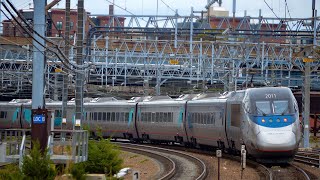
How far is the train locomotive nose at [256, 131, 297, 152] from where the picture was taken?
86.1 feet

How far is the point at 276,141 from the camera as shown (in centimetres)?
2630

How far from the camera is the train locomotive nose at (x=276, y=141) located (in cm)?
2623

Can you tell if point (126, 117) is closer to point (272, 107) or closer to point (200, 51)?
point (200, 51)

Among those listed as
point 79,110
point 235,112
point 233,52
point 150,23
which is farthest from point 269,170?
point 233,52

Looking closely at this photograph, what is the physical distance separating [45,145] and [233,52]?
33.9 metres

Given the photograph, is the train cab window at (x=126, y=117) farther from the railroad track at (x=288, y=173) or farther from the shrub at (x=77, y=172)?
the shrub at (x=77, y=172)

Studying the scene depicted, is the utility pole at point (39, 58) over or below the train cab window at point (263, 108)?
over

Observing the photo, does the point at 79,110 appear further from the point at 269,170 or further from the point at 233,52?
the point at 233,52

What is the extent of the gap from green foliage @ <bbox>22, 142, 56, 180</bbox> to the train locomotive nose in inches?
453

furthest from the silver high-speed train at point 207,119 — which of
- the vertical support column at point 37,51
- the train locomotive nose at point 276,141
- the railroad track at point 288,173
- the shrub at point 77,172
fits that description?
the shrub at point 77,172

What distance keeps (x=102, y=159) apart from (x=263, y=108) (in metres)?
7.84

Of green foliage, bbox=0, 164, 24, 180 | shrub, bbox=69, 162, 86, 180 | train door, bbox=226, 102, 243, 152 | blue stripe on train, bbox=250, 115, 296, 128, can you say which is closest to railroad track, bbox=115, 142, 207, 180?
train door, bbox=226, 102, 243, 152

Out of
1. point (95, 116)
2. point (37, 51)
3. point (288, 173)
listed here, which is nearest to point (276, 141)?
point (288, 173)

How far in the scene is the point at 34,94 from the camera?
21.4 metres
